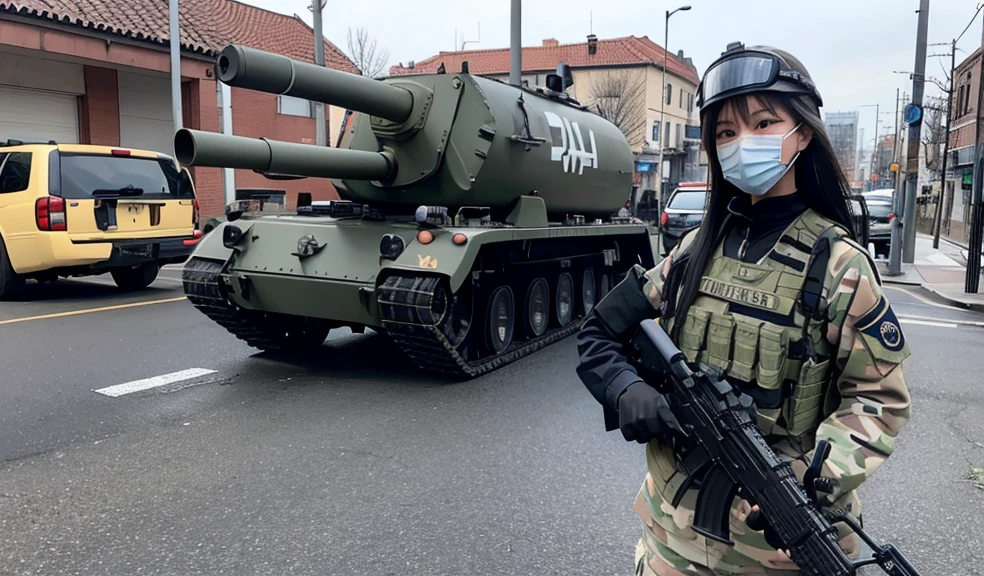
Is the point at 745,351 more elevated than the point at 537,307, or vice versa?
the point at 745,351

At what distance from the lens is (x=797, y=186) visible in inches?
75.5

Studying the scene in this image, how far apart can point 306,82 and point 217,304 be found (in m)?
2.39

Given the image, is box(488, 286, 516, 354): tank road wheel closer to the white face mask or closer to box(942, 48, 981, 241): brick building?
the white face mask

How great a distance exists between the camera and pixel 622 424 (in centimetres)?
173

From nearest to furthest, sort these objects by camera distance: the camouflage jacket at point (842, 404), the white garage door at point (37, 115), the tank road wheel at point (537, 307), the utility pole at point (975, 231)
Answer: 1. the camouflage jacket at point (842, 404)
2. the tank road wheel at point (537, 307)
3. the utility pole at point (975, 231)
4. the white garage door at point (37, 115)

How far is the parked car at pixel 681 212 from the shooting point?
1455cm

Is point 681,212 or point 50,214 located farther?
point 681,212

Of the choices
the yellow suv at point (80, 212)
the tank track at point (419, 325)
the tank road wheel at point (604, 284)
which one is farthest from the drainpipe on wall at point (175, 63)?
the tank track at point (419, 325)

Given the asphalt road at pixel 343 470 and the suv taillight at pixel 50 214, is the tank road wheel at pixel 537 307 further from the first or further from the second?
the suv taillight at pixel 50 214

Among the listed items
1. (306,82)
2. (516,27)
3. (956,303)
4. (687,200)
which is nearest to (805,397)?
(306,82)

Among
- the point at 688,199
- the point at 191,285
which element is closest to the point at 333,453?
the point at 191,285

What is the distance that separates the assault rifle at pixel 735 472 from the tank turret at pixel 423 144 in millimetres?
3613

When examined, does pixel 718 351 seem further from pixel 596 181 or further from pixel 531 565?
pixel 596 181

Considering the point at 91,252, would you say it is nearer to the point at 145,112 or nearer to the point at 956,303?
the point at 145,112
